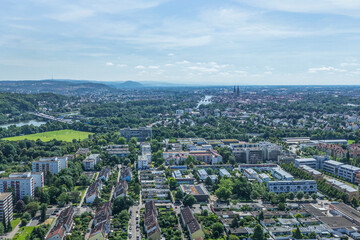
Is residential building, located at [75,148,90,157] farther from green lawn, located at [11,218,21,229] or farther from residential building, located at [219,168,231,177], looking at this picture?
residential building, located at [219,168,231,177]

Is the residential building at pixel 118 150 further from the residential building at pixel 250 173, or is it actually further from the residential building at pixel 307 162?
the residential building at pixel 307 162

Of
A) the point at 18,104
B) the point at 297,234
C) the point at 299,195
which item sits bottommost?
the point at 297,234

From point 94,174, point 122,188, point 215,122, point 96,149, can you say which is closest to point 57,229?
point 122,188

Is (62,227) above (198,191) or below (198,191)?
above

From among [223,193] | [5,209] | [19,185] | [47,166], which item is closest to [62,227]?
[5,209]

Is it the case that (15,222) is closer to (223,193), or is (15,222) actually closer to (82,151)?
(223,193)

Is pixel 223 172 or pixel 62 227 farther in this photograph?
pixel 223 172
